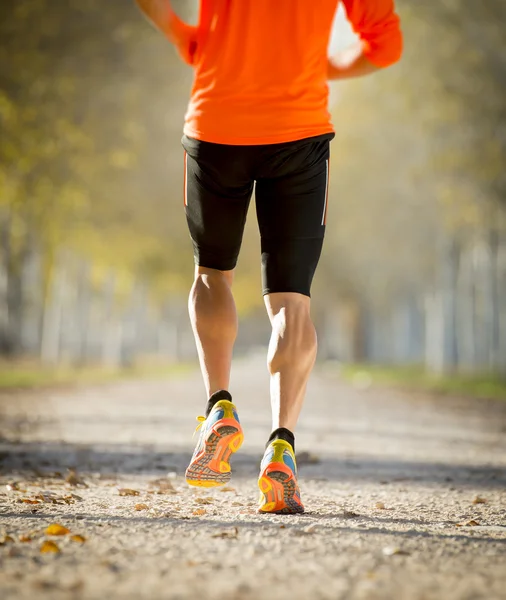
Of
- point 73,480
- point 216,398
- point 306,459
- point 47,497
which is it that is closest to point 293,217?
point 216,398

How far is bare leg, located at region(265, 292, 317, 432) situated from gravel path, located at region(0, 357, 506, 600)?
1.56ft

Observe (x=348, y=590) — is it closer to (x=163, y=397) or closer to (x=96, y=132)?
(x=163, y=397)

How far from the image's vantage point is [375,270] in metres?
33.4

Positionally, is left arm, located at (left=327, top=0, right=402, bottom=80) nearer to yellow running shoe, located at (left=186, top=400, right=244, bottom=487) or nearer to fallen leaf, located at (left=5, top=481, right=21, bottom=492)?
yellow running shoe, located at (left=186, top=400, right=244, bottom=487)

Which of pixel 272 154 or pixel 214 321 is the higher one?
pixel 272 154

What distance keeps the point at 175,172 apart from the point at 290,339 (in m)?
19.7

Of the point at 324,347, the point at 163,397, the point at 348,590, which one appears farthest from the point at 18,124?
the point at 324,347

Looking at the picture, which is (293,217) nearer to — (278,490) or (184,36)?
(184,36)

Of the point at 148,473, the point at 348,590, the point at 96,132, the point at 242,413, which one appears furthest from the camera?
the point at 96,132

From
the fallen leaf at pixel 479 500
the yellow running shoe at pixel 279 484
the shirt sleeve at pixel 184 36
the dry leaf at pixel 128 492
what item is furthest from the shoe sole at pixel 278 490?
the shirt sleeve at pixel 184 36

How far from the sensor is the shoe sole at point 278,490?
3.57m

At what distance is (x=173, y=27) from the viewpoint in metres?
4.02

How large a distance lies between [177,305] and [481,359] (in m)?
23.2

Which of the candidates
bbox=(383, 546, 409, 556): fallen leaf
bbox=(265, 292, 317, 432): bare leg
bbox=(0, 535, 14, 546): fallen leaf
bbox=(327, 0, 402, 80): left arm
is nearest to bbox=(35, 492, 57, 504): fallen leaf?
bbox=(0, 535, 14, 546): fallen leaf
